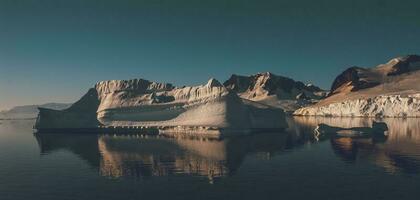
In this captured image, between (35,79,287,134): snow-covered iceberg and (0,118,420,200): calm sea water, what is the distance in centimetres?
1770

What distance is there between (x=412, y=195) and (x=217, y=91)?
78.8 metres

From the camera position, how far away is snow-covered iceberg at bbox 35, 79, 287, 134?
4309 inches

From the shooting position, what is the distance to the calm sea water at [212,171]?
147 feet

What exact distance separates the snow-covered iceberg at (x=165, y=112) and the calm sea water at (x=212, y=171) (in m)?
17.7

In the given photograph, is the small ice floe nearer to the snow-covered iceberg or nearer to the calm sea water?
the snow-covered iceberg

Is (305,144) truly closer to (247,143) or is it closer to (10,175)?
(247,143)

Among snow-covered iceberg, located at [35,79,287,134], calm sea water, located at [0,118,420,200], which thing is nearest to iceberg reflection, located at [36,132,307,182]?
calm sea water, located at [0,118,420,200]

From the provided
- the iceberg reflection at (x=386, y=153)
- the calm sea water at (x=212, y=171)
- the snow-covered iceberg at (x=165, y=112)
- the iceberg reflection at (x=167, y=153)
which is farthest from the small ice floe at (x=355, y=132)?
the calm sea water at (x=212, y=171)

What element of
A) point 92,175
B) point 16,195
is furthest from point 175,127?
point 16,195

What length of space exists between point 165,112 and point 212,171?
6601cm

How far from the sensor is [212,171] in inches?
2265

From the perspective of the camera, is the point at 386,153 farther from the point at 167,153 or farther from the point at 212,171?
the point at 167,153

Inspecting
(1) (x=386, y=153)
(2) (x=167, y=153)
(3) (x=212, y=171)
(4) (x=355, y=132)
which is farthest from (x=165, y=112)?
(3) (x=212, y=171)

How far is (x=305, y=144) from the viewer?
93500mm
